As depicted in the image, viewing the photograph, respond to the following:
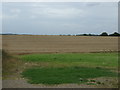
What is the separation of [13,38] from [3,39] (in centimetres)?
115

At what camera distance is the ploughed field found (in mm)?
25125

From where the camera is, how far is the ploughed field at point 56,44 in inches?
989

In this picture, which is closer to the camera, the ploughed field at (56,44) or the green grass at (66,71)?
the green grass at (66,71)

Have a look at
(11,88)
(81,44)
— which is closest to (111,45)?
(81,44)

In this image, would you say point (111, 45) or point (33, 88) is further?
point (111, 45)

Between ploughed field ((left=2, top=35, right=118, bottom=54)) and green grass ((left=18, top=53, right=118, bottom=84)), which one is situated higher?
ploughed field ((left=2, top=35, right=118, bottom=54))

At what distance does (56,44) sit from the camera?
87.1 ft

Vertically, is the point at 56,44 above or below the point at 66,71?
above

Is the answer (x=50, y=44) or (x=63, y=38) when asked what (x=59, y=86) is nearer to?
(x=50, y=44)

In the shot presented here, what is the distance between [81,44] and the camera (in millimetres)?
27375

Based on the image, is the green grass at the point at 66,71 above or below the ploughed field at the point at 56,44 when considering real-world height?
below

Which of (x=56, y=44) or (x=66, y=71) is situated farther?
(x=56, y=44)

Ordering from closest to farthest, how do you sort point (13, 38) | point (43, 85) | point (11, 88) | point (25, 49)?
1. point (11, 88)
2. point (43, 85)
3. point (25, 49)
4. point (13, 38)

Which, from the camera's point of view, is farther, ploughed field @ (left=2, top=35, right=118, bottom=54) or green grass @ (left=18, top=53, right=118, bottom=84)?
ploughed field @ (left=2, top=35, right=118, bottom=54)
